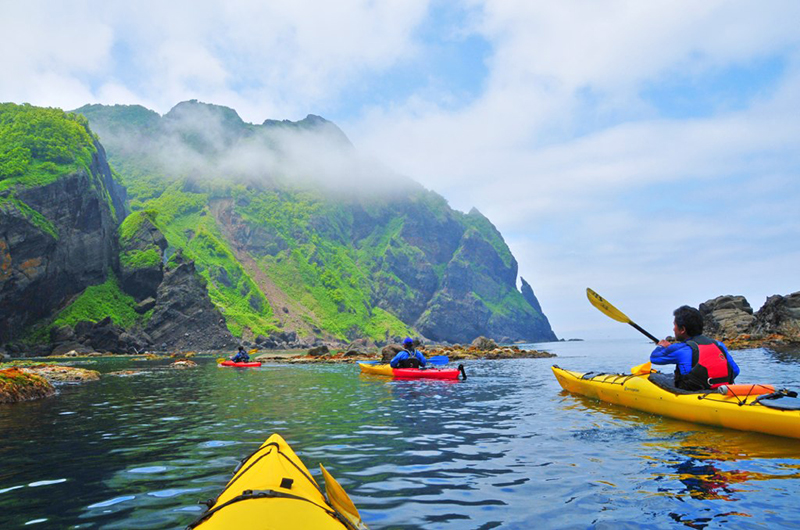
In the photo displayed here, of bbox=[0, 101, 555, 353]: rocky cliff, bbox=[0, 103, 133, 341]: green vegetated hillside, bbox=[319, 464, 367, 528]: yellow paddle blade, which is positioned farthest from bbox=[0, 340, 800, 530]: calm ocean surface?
bbox=[0, 101, 555, 353]: rocky cliff

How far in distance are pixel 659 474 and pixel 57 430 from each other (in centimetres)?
1136

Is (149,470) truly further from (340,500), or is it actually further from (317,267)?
(317,267)

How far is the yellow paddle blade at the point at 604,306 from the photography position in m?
15.8

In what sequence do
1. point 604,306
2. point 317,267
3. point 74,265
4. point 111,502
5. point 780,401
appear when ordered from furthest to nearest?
1. point 317,267
2. point 74,265
3. point 604,306
4. point 780,401
5. point 111,502

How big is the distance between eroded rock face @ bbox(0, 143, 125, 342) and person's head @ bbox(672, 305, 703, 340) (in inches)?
2822

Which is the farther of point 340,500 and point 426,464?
point 426,464

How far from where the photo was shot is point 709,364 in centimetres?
998

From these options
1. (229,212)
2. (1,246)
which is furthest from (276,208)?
(1,246)

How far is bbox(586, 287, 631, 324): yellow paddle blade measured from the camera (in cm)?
1577

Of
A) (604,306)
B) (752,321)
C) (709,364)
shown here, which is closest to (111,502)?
(709,364)

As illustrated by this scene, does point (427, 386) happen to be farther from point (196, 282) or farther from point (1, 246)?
point (196, 282)

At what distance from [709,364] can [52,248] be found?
7979 centimetres

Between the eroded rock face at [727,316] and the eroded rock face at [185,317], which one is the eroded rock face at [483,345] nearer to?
the eroded rock face at [727,316]

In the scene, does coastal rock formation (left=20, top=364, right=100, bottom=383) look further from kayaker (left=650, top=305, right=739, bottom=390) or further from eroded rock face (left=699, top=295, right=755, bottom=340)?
eroded rock face (left=699, top=295, right=755, bottom=340)
